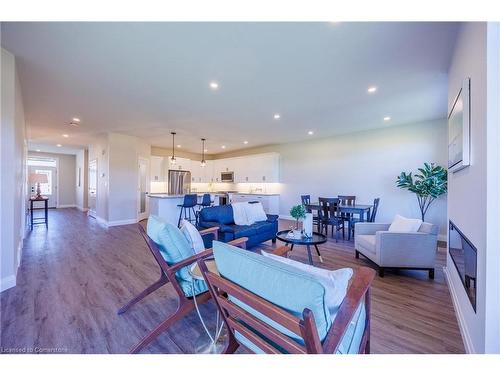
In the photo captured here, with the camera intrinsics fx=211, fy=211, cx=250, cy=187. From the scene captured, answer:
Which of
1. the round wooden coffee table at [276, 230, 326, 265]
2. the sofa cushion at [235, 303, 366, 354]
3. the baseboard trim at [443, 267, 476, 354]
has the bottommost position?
the baseboard trim at [443, 267, 476, 354]

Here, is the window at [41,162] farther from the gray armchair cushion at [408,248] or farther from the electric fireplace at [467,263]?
the electric fireplace at [467,263]

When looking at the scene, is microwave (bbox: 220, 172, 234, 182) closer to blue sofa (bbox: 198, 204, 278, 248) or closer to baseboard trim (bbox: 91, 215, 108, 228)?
baseboard trim (bbox: 91, 215, 108, 228)

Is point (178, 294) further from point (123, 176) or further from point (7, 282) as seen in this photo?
point (123, 176)

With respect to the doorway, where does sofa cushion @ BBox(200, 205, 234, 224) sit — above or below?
below

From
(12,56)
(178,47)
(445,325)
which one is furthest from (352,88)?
(12,56)

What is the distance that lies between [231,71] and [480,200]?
9.03 feet

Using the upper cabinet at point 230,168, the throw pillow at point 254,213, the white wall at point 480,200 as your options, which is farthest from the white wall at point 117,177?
the white wall at point 480,200

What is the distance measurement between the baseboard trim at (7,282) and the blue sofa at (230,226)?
233 cm

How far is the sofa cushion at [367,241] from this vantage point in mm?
3021

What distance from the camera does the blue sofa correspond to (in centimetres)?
345

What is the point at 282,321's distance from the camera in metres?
0.87

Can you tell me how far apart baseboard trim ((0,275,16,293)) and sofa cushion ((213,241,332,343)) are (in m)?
3.03

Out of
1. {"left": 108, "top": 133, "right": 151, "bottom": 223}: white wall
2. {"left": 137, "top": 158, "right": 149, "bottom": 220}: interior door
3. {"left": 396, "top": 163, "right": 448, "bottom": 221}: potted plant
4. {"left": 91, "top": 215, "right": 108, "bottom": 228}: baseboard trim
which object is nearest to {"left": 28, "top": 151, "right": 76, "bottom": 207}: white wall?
{"left": 91, "top": 215, "right": 108, "bottom": 228}: baseboard trim

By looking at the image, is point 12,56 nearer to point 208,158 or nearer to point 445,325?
point 445,325
